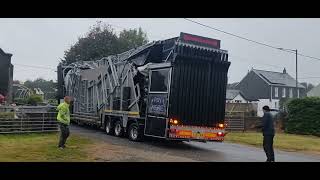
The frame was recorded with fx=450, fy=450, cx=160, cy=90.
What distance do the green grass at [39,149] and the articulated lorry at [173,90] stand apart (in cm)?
235

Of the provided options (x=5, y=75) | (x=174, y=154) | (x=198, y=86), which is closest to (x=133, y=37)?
(x=5, y=75)

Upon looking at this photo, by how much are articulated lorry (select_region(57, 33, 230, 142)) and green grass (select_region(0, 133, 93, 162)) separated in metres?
2.35

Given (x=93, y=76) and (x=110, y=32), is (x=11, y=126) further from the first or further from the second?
(x=110, y=32)

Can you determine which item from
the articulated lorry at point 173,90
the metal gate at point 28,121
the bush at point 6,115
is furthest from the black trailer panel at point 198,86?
the bush at point 6,115

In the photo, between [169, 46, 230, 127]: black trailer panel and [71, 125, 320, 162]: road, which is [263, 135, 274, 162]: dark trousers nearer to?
[71, 125, 320, 162]: road

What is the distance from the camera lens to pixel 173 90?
50.6ft

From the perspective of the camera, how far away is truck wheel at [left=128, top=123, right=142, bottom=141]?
17219 mm

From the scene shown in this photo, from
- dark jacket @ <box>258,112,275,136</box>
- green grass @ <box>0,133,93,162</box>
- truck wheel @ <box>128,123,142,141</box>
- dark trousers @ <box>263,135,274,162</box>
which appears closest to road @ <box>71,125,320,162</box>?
truck wheel @ <box>128,123,142,141</box>

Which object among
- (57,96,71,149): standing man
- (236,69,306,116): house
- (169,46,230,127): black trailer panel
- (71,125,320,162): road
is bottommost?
(71,125,320,162): road

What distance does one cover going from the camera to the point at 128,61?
61.2 feet

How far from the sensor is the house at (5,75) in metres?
32.8

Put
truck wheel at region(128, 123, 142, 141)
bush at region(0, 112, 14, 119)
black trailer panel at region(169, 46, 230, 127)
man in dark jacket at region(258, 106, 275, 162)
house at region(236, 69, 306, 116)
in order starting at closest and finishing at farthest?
1. man in dark jacket at region(258, 106, 275, 162)
2. black trailer panel at region(169, 46, 230, 127)
3. truck wheel at region(128, 123, 142, 141)
4. bush at region(0, 112, 14, 119)
5. house at region(236, 69, 306, 116)

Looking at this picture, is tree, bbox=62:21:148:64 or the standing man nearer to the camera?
the standing man

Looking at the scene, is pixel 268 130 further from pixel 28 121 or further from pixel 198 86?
pixel 28 121
